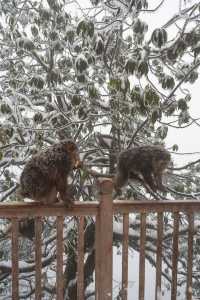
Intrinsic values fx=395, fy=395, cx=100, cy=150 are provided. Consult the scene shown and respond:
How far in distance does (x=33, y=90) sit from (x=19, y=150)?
2.91ft

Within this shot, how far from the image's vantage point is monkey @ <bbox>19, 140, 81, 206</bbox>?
231 centimetres

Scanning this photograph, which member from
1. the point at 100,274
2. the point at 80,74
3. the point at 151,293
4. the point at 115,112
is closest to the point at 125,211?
the point at 100,274

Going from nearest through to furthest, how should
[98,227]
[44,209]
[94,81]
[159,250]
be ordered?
[44,209] → [98,227] → [159,250] → [94,81]

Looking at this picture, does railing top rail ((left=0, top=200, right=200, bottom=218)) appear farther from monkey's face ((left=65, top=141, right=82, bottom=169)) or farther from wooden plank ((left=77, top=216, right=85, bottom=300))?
monkey's face ((left=65, top=141, right=82, bottom=169))

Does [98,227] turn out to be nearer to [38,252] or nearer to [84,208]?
[84,208]

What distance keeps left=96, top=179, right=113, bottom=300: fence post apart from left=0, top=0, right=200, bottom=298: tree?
1498mm

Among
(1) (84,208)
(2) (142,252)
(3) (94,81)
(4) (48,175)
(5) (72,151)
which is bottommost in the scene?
(2) (142,252)

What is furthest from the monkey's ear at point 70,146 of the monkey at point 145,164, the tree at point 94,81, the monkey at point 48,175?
the tree at point 94,81

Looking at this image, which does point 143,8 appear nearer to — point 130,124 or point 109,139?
point 130,124

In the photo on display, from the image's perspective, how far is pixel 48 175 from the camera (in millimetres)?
2336

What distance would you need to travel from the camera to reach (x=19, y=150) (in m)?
4.56

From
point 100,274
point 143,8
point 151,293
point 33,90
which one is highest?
point 143,8

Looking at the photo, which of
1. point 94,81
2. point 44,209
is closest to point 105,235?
A: point 44,209

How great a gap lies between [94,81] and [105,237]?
285 centimetres
